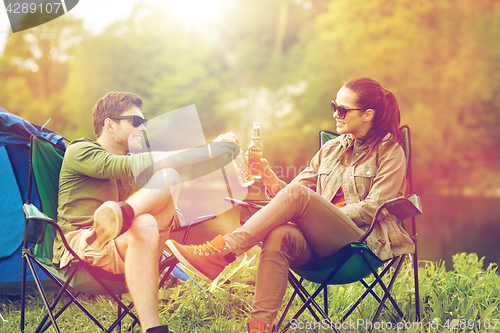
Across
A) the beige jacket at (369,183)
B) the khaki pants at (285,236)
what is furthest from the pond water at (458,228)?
the khaki pants at (285,236)

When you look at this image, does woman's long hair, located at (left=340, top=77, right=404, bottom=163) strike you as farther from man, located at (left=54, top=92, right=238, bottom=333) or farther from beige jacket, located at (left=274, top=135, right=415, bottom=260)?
man, located at (left=54, top=92, right=238, bottom=333)

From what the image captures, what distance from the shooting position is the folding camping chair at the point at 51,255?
1.48 meters

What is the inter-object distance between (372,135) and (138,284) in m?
1.20

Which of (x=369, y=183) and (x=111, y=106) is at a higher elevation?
(x=111, y=106)

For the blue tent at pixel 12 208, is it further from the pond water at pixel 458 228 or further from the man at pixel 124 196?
the pond water at pixel 458 228

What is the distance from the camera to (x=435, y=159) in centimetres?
757

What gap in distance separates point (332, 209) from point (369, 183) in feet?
0.99

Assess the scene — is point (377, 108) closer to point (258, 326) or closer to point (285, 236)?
point (285, 236)

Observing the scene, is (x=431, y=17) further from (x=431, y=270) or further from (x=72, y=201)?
(x=72, y=201)

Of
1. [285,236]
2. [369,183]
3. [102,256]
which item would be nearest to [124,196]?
[102,256]

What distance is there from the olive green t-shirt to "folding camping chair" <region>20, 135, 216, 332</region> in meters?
0.07

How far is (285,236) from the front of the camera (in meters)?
1.50

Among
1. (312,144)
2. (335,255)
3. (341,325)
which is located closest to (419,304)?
(341,325)

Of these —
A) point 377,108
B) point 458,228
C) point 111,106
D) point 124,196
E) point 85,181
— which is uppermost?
point 111,106
